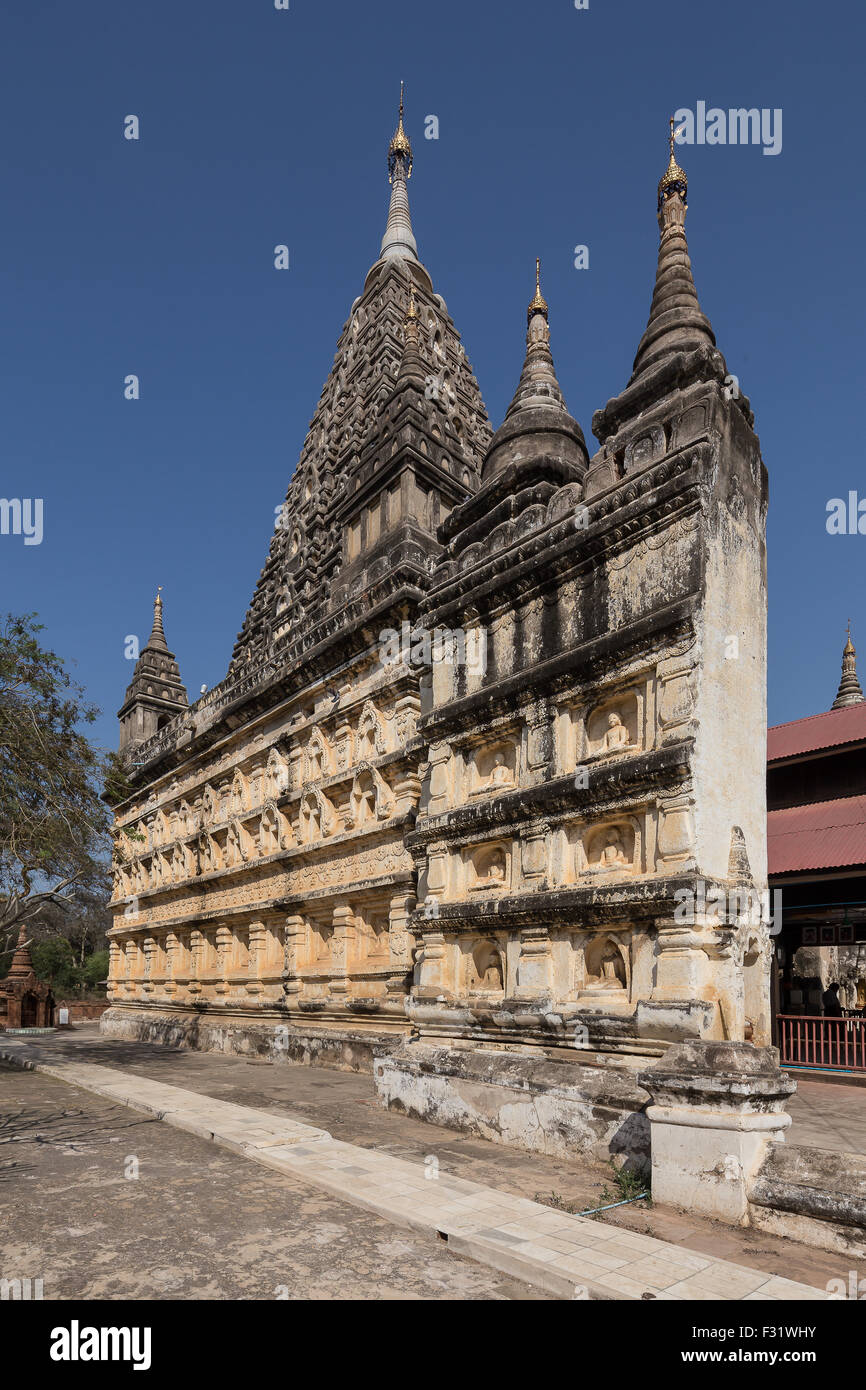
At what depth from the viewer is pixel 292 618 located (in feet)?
76.7

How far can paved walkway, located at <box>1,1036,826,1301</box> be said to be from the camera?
198 inches

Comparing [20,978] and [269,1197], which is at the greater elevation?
[269,1197]

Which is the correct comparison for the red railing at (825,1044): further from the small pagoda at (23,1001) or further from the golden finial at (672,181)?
the small pagoda at (23,1001)

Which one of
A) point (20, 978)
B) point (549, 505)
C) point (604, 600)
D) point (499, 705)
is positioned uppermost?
point (549, 505)

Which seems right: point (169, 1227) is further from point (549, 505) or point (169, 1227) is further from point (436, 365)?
point (436, 365)

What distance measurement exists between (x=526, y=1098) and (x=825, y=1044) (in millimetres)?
8996

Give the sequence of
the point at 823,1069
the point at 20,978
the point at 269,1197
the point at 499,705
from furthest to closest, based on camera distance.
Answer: the point at 20,978, the point at 823,1069, the point at 499,705, the point at 269,1197

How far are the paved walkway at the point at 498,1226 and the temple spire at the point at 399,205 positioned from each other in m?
28.9

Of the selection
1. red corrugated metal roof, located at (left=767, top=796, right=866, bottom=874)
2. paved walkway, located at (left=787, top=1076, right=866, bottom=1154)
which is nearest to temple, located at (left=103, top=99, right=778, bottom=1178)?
paved walkway, located at (left=787, top=1076, right=866, bottom=1154)

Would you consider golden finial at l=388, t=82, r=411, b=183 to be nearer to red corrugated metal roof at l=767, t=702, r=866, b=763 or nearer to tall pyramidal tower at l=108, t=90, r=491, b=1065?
tall pyramidal tower at l=108, t=90, r=491, b=1065

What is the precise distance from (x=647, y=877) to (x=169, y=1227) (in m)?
4.87

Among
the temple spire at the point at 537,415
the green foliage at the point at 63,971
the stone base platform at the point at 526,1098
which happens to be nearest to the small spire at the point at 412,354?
the temple spire at the point at 537,415

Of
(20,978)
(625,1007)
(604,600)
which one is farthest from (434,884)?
(20,978)

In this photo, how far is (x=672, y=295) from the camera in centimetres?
1062
